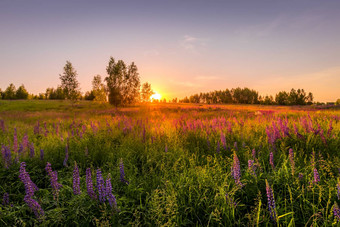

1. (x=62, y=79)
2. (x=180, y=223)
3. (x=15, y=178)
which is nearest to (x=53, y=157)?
(x=15, y=178)

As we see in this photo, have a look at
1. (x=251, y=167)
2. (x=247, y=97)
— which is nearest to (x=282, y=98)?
(x=247, y=97)

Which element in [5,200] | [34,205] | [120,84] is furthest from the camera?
[120,84]

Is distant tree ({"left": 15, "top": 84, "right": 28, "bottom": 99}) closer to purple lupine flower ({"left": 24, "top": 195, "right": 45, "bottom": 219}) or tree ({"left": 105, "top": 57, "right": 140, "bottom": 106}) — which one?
tree ({"left": 105, "top": 57, "right": 140, "bottom": 106})

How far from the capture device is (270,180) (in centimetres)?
245

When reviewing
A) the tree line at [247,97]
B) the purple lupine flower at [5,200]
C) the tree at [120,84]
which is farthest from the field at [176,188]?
the tree line at [247,97]

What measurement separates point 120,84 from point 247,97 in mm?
100840

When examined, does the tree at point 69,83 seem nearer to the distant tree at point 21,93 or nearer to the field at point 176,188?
the field at point 176,188

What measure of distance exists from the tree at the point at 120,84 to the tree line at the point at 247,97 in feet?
288

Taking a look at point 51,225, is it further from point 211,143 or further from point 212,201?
point 211,143

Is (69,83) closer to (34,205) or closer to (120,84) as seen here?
(120,84)

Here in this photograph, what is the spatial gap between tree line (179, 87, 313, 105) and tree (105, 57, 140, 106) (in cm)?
8768

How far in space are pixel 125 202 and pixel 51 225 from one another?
0.73m

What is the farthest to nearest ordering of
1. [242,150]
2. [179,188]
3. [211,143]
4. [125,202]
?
[211,143], [242,150], [179,188], [125,202]

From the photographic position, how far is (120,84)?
24.8 m
